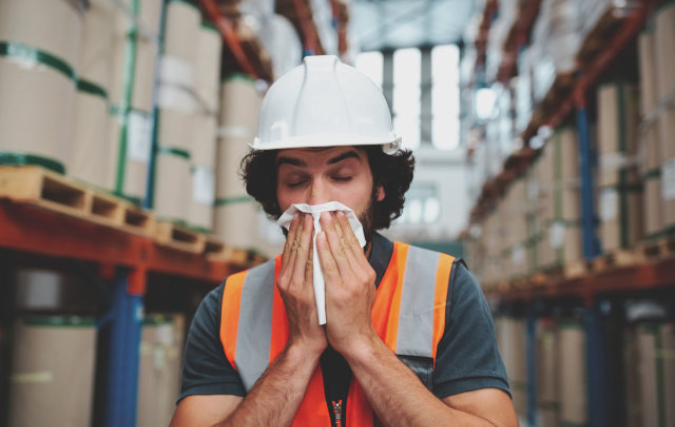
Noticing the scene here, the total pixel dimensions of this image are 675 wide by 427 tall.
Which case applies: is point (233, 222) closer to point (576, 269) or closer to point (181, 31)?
point (181, 31)

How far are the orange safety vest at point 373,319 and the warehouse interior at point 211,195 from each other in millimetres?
479

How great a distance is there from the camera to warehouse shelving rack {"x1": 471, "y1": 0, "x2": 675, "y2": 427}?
12.8 feet

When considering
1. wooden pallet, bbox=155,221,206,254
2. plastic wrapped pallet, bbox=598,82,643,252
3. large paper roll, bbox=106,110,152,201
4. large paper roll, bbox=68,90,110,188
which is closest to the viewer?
large paper roll, bbox=68,90,110,188

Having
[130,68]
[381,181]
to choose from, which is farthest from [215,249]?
[381,181]

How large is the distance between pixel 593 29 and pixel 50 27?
153 inches

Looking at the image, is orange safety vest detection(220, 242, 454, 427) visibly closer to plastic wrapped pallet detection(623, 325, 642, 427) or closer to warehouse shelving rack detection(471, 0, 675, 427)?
warehouse shelving rack detection(471, 0, 675, 427)

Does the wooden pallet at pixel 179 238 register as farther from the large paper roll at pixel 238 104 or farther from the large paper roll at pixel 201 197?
the large paper roll at pixel 238 104

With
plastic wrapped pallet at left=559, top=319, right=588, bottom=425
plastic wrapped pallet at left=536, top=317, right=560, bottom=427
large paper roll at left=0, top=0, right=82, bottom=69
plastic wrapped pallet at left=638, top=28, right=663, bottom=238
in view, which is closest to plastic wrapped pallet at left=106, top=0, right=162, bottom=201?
large paper roll at left=0, top=0, right=82, bottom=69

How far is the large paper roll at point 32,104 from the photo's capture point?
2049 millimetres

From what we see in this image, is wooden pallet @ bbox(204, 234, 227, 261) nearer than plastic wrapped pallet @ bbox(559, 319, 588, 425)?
Yes

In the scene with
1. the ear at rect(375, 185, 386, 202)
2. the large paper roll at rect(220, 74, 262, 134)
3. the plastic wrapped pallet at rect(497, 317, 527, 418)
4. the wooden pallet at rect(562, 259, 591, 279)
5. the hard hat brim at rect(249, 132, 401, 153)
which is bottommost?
the plastic wrapped pallet at rect(497, 317, 527, 418)

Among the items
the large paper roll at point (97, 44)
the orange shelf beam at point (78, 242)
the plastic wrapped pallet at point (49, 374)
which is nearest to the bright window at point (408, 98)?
the orange shelf beam at point (78, 242)

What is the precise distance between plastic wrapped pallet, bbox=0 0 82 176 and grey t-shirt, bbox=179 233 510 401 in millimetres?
1007

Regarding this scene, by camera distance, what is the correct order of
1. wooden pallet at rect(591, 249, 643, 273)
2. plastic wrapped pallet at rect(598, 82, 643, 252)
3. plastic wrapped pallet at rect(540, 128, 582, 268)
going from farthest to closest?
plastic wrapped pallet at rect(540, 128, 582, 268) → plastic wrapped pallet at rect(598, 82, 643, 252) → wooden pallet at rect(591, 249, 643, 273)
